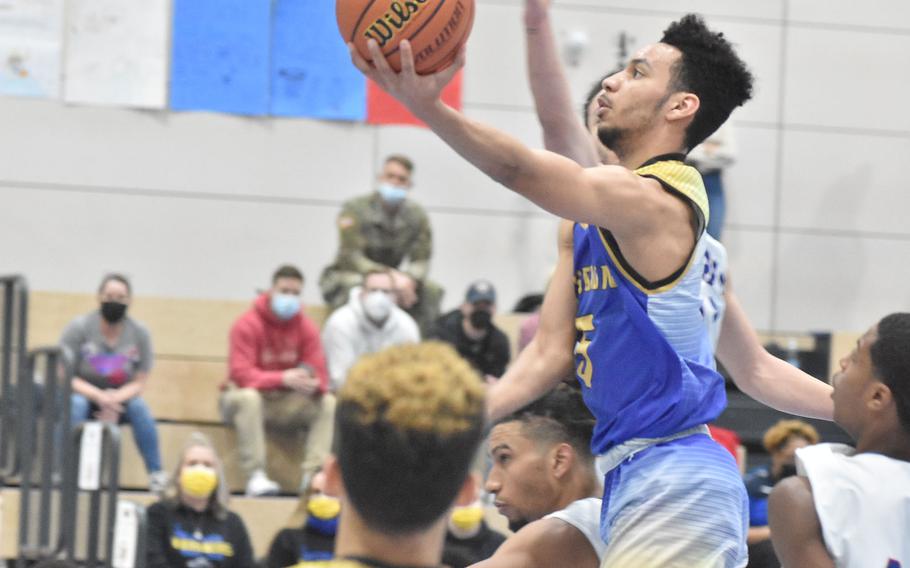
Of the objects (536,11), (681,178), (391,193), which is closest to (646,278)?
(681,178)

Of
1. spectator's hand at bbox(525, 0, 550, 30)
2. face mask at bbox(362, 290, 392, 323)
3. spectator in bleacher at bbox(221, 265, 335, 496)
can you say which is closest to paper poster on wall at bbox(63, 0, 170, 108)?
spectator in bleacher at bbox(221, 265, 335, 496)

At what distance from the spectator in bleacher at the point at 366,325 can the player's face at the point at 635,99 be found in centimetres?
537

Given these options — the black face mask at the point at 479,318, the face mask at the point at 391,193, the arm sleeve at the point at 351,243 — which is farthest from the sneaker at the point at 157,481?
the face mask at the point at 391,193

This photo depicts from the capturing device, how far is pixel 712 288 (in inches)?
142

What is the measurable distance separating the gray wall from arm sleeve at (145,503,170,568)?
3841 millimetres

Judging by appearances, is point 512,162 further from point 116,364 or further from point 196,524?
point 116,364

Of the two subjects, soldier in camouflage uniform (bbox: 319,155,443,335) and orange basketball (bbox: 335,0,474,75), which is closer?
orange basketball (bbox: 335,0,474,75)

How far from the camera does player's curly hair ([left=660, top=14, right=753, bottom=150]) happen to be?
3.65 meters

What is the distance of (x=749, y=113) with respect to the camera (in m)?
12.4

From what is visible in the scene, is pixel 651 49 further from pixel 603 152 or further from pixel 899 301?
pixel 899 301

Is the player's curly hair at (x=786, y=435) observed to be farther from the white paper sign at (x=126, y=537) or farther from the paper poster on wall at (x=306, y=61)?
the paper poster on wall at (x=306, y=61)

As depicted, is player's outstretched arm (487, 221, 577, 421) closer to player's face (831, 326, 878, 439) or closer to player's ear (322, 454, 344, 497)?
player's face (831, 326, 878, 439)

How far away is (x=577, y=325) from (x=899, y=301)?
9654 millimetres

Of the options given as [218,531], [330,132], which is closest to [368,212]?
[330,132]
